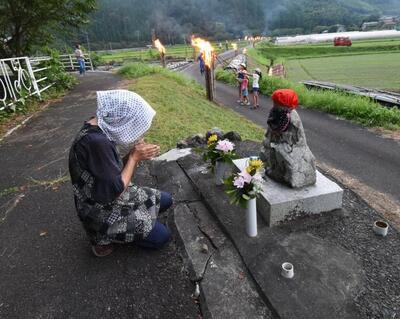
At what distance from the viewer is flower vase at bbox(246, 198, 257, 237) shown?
3152 millimetres

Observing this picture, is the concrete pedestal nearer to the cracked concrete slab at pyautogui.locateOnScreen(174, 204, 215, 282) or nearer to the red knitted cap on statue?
the cracked concrete slab at pyautogui.locateOnScreen(174, 204, 215, 282)

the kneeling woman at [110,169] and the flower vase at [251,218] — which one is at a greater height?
A: the kneeling woman at [110,169]

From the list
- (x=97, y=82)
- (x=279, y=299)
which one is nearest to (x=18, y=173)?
(x=279, y=299)

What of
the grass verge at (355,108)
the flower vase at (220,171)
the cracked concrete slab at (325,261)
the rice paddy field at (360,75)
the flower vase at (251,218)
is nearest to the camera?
the cracked concrete slab at (325,261)

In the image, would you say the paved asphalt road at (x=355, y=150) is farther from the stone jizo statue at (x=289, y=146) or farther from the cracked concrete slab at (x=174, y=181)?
the cracked concrete slab at (x=174, y=181)

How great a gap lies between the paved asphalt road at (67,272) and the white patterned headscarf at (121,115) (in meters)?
1.30

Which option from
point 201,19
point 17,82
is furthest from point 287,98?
point 201,19

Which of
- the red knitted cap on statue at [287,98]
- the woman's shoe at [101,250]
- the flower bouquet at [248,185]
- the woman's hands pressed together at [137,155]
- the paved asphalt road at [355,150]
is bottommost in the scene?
the paved asphalt road at [355,150]

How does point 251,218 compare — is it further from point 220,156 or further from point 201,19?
point 201,19

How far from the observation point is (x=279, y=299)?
2557 mm

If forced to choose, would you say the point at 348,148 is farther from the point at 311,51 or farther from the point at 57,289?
the point at 311,51

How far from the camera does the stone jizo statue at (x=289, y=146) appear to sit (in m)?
3.52

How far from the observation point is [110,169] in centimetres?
259

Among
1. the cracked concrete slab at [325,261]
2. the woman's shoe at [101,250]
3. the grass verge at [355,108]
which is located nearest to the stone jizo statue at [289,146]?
the cracked concrete slab at [325,261]
